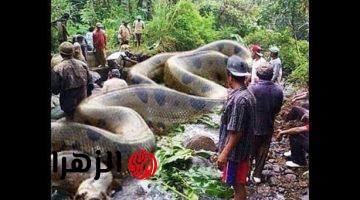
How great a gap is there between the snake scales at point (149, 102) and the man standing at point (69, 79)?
0.08 metres

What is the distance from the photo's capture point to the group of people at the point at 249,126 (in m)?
4.54

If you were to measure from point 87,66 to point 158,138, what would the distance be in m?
0.83

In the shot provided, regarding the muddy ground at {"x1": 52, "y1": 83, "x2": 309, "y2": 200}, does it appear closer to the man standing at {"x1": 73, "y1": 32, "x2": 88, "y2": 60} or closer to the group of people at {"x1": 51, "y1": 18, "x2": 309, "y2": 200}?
the group of people at {"x1": 51, "y1": 18, "x2": 309, "y2": 200}

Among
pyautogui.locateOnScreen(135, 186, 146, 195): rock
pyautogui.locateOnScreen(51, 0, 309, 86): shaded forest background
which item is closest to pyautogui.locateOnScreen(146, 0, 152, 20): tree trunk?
pyautogui.locateOnScreen(51, 0, 309, 86): shaded forest background

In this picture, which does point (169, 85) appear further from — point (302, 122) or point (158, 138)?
point (302, 122)

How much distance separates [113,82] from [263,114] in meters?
1.31

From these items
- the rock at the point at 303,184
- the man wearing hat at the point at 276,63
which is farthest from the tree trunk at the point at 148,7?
the rock at the point at 303,184

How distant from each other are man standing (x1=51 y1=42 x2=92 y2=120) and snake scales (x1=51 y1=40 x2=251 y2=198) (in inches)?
3.2

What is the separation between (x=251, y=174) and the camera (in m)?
4.64

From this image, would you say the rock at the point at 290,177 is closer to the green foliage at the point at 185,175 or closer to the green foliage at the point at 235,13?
the green foliage at the point at 185,175

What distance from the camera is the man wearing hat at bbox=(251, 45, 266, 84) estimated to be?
15.4 feet
